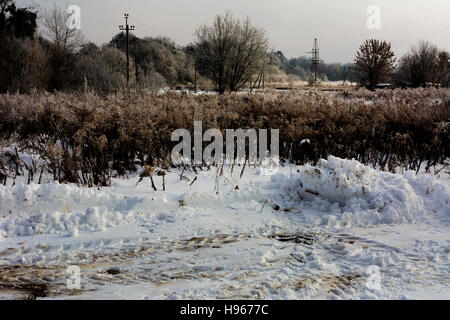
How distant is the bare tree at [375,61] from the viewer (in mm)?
35625

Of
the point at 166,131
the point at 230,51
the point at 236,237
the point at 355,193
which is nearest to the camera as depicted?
the point at 236,237

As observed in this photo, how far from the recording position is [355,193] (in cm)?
586

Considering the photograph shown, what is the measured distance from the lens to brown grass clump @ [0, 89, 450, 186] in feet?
23.5

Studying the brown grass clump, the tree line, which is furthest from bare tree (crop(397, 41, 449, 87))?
the brown grass clump

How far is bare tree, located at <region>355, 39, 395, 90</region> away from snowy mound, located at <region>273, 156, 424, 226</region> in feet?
104

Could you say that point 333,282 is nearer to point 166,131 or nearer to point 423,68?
point 166,131

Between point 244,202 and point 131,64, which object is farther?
point 131,64

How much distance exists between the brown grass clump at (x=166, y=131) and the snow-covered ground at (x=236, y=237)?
940mm
